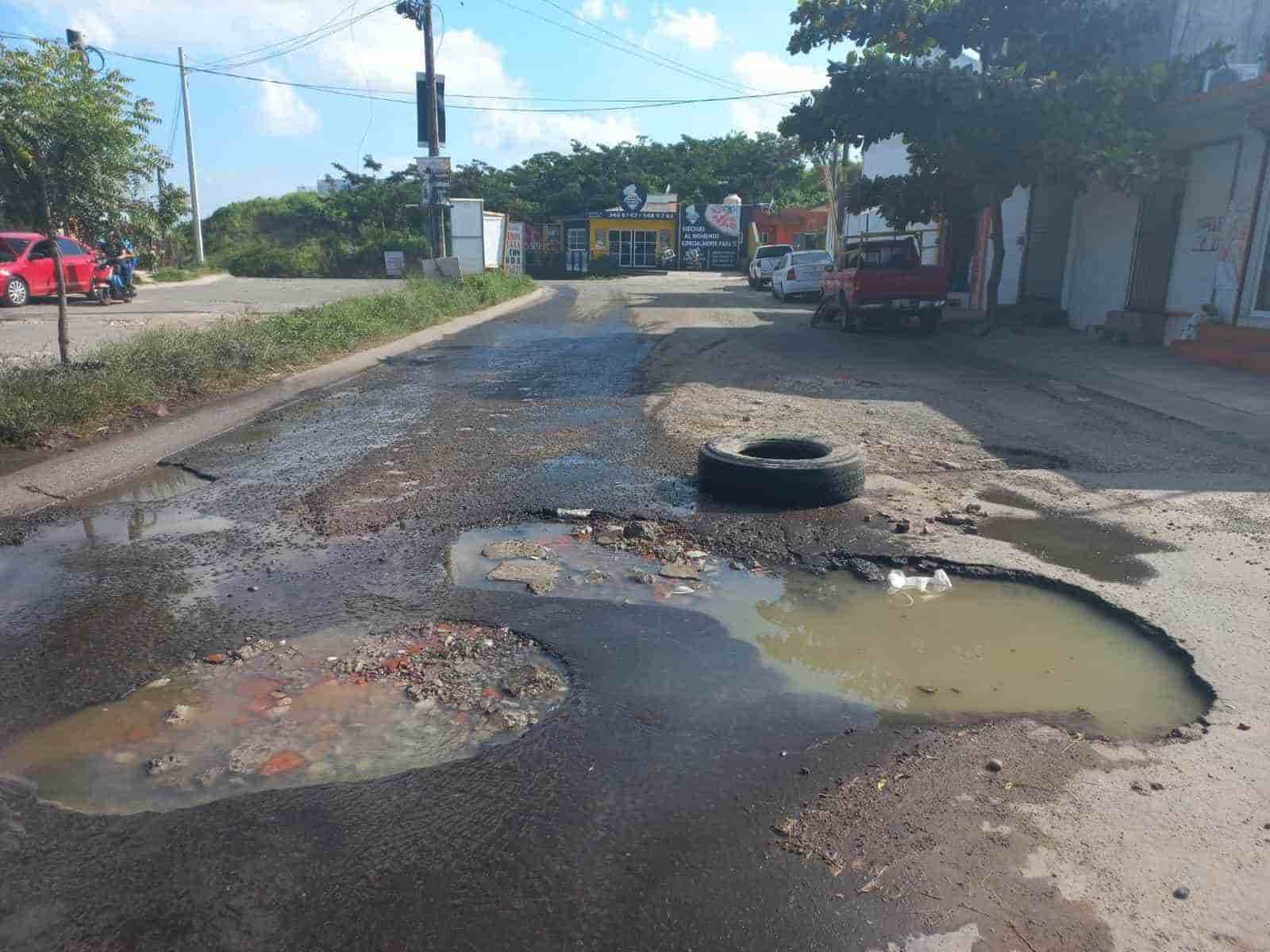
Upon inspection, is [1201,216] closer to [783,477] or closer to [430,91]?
[783,477]

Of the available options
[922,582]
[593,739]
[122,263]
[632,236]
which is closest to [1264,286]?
[922,582]

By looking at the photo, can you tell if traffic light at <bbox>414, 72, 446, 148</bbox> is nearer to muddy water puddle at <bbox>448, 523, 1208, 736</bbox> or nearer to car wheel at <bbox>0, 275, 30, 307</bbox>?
car wheel at <bbox>0, 275, 30, 307</bbox>

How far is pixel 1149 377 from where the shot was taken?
37.6 feet

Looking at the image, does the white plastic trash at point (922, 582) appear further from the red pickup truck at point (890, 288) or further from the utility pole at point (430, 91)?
the utility pole at point (430, 91)

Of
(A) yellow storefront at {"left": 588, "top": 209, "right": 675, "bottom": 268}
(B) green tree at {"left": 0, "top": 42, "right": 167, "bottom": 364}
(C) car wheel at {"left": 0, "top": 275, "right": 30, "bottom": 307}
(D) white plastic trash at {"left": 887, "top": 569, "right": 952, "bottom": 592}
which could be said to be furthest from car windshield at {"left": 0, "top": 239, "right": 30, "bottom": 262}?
(A) yellow storefront at {"left": 588, "top": 209, "right": 675, "bottom": 268}

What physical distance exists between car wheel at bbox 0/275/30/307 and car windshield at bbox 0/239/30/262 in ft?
1.59

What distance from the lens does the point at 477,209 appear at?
29422 millimetres

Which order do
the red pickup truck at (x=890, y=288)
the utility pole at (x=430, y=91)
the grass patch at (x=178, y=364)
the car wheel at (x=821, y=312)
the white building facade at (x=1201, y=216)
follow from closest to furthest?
the grass patch at (x=178, y=364) < the white building facade at (x=1201, y=216) < the red pickup truck at (x=890, y=288) < the car wheel at (x=821, y=312) < the utility pole at (x=430, y=91)

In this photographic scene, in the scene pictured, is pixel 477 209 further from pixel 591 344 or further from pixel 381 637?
pixel 381 637

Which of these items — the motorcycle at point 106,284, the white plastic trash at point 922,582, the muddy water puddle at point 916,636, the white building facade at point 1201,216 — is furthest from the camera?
the motorcycle at point 106,284

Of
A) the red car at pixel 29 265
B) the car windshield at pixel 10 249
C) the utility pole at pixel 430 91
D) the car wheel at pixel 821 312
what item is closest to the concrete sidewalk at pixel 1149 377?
the car wheel at pixel 821 312

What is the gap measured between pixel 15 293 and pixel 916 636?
71.7ft

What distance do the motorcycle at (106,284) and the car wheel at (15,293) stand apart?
1.91 m

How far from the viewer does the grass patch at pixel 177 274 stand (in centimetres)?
3316
